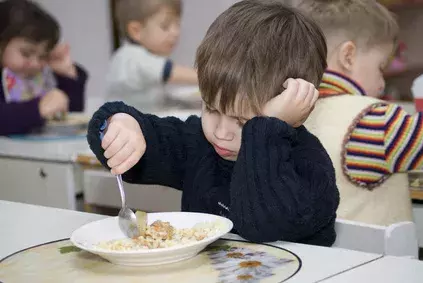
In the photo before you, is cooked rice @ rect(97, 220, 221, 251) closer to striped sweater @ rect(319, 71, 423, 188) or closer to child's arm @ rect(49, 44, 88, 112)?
striped sweater @ rect(319, 71, 423, 188)

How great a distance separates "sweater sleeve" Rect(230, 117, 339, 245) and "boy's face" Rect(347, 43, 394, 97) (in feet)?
2.08

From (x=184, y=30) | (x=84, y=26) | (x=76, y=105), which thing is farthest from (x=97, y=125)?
(x=84, y=26)

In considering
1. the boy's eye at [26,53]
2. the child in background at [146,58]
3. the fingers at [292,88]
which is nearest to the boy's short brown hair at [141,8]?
the child in background at [146,58]

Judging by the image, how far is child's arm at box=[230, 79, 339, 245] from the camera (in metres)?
0.98

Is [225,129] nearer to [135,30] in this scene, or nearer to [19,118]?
[19,118]

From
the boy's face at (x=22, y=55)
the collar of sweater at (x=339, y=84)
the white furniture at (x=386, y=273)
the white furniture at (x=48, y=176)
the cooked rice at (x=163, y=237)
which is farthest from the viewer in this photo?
the boy's face at (x=22, y=55)

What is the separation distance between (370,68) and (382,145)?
0.92 ft

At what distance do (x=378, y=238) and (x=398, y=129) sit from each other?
0.38 metres

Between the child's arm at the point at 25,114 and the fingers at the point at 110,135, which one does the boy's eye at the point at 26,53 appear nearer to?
the child's arm at the point at 25,114

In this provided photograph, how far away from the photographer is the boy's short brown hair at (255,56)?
1.08 m

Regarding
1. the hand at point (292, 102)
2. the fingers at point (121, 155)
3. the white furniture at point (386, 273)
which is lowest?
the white furniture at point (386, 273)

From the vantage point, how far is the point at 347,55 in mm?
1641

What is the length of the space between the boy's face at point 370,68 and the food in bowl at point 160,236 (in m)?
0.77

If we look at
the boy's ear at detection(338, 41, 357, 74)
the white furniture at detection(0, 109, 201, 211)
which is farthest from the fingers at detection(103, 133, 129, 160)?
the white furniture at detection(0, 109, 201, 211)
